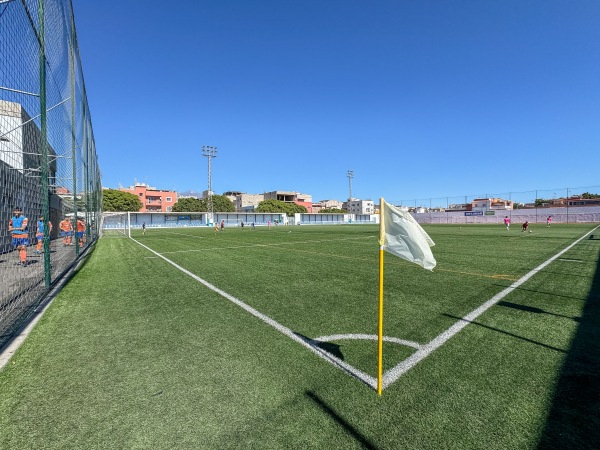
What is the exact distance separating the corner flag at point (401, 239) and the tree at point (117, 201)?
78.5 meters

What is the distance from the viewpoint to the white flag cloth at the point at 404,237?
2.94m

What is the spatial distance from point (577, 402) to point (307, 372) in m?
2.40

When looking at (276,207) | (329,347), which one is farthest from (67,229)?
(276,207)

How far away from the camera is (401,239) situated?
303 centimetres

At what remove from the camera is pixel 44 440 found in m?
2.28

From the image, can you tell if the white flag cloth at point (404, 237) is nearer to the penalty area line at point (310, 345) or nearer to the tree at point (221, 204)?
the penalty area line at point (310, 345)

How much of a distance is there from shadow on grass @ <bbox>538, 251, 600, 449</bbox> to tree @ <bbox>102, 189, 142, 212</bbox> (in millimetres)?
79603

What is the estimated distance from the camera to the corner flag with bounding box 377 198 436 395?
9.62 feet

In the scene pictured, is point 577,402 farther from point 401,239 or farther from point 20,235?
point 20,235

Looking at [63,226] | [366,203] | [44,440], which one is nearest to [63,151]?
[63,226]

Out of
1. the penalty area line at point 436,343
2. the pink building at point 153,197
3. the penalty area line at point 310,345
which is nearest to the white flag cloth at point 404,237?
the penalty area line at point 436,343

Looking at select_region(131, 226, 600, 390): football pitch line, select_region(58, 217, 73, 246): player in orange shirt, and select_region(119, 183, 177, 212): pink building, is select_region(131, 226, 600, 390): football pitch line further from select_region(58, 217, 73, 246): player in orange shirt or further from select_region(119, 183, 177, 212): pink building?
select_region(119, 183, 177, 212): pink building

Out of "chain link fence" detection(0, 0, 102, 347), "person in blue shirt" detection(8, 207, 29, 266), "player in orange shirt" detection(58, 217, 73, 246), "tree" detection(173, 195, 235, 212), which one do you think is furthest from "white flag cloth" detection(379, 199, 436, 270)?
"tree" detection(173, 195, 235, 212)

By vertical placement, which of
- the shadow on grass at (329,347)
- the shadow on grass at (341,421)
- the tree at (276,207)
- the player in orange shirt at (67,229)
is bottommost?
the shadow on grass at (329,347)
